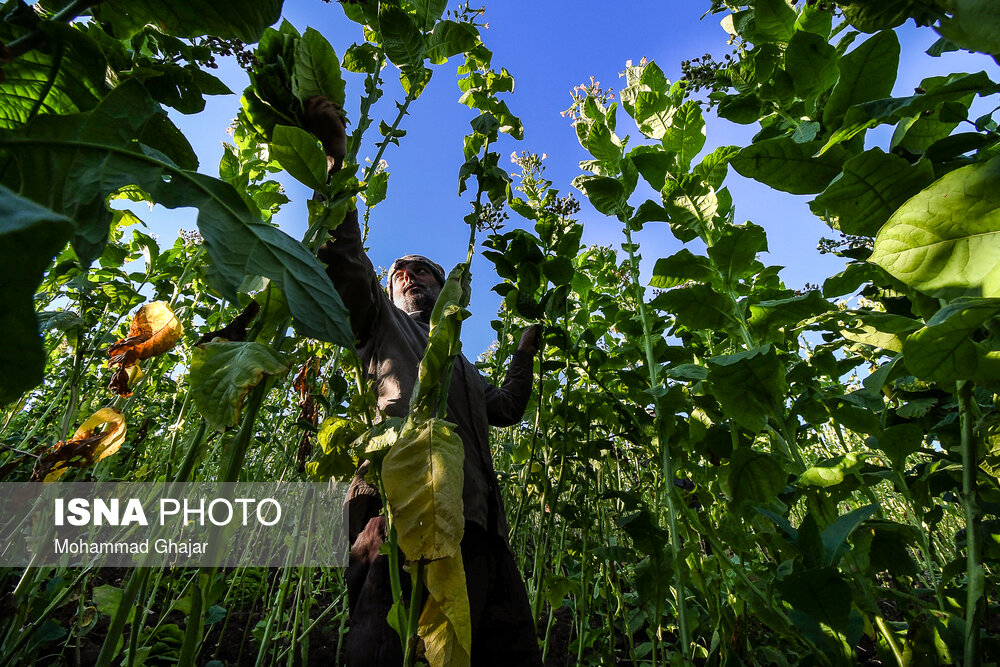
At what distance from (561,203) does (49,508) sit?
203 cm

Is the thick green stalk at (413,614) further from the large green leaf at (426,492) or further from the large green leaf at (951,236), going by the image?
the large green leaf at (951,236)

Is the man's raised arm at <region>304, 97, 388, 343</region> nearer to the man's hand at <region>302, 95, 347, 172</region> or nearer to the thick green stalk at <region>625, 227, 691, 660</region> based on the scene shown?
the man's hand at <region>302, 95, 347, 172</region>

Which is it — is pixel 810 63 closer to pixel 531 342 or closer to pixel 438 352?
pixel 438 352

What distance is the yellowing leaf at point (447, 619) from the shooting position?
67 cm

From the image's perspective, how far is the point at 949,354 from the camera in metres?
0.59

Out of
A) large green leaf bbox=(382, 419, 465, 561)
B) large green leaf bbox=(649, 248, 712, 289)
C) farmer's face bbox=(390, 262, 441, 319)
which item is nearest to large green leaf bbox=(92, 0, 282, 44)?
large green leaf bbox=(382, 419, 465, 561)

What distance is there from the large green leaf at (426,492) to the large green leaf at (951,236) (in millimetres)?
585

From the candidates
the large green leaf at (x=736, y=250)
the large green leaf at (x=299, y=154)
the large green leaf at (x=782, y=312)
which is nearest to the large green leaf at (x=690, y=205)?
the large green leaf at (x=736, y=250)

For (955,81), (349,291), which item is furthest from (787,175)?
(349,291)

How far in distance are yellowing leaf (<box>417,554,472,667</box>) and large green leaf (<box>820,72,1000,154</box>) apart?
0.90 metres

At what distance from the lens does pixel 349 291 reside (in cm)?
164

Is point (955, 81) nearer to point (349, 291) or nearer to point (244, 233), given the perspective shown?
point (244, 233)

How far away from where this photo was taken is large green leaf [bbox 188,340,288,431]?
59 centimetres

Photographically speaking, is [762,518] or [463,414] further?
[463,414]
